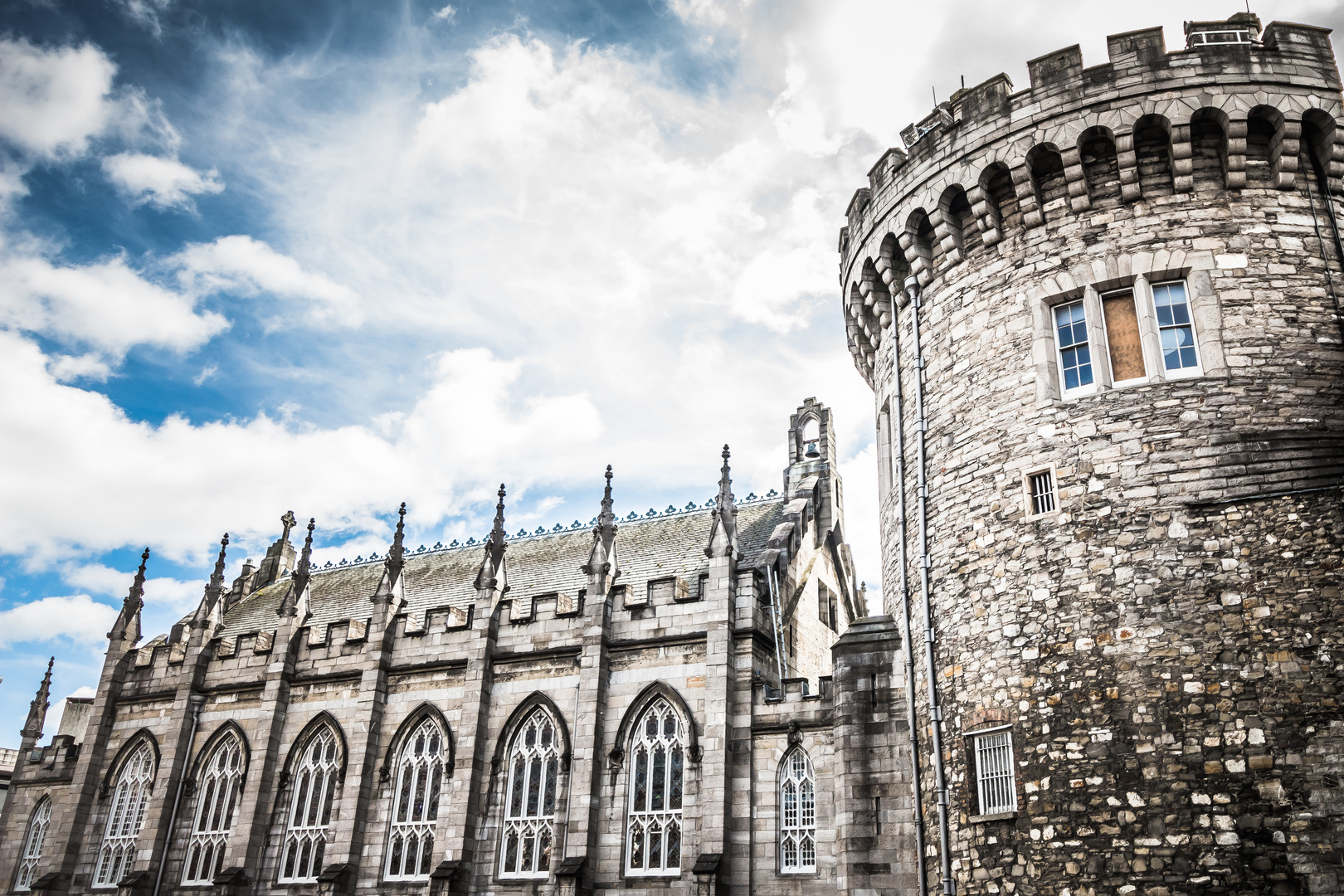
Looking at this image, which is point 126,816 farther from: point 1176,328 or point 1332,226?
point 1332,226

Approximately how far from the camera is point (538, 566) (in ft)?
96.1

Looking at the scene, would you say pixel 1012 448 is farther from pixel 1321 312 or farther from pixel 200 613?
pixel 200 613

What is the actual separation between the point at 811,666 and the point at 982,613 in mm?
10683

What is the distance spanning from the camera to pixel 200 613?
96.1ft

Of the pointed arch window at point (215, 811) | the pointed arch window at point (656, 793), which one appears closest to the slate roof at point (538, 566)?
the pointed arch window at point (656, 793)

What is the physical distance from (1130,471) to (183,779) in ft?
80.0

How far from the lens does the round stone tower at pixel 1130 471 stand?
41.2ft

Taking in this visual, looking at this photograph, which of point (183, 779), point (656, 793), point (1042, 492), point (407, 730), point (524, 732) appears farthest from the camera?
point (183, 779)

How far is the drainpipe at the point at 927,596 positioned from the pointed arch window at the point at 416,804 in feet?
40.1

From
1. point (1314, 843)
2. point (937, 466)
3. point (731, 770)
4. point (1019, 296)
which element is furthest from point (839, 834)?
point (1019, 296)

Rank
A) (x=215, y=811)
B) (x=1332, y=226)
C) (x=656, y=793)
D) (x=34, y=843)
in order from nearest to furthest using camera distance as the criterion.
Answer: (x=1332, y=226) → (x=656, y=793) → (x=215, y=811) → (x=34, y=843)

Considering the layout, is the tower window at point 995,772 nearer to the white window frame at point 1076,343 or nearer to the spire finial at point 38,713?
the white window frame at point 1076,343

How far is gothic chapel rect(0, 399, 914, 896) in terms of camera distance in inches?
776

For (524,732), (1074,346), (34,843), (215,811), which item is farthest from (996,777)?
(34,843)
